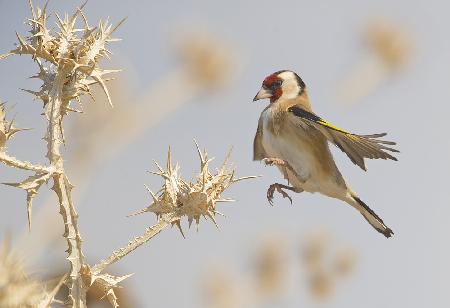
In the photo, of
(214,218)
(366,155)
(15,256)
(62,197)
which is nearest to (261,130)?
(366,155)

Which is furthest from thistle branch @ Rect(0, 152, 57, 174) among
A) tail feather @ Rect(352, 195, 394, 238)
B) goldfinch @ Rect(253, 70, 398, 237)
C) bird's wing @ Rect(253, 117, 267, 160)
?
tail feather @ Rect(352, 195, 394, 238)

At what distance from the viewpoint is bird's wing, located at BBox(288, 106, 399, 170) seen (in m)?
6.29

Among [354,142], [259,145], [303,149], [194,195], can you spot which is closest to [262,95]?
[259,145]

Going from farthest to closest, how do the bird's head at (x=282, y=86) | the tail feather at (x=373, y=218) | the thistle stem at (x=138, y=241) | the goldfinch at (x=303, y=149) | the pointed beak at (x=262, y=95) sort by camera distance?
the bird's head at (x=282, y=86)
the pointed beak at (x=262, y=95)
the tail feather at (x=373, y=218)
the goldfinch at (x=303, y=149)
the thistle stem at (x=138, y=241)

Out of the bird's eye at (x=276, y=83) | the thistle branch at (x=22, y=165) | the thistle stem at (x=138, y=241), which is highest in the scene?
the bird's eye at (x=276, y=83)

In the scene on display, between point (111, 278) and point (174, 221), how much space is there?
0.54 meters

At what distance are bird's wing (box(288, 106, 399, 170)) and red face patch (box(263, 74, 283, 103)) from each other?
1.22 m

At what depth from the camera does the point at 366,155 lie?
253 inches

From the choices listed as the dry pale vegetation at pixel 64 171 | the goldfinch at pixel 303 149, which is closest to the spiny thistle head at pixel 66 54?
the dry pale vegetation at pixel 64 171

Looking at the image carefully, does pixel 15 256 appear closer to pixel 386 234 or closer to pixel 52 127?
pixel 52 127

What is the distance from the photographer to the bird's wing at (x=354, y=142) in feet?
20.6

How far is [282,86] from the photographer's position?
8.65 metres

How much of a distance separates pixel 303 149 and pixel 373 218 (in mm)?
1295

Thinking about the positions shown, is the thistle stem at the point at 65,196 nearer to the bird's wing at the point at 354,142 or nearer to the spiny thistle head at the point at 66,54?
Answer: the spiny thistle head at the point at 66,54
